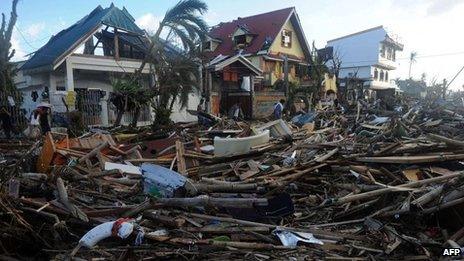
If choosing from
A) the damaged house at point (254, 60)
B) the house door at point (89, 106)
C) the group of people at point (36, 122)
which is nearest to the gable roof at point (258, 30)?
the damaged house at point (254, 60)

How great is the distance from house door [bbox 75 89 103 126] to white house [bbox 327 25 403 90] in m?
31.3

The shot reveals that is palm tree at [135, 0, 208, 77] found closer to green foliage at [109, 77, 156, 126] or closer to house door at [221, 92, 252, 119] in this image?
green foliage at [109, 77, 156, 126]

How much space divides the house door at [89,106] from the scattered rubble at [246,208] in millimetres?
9410

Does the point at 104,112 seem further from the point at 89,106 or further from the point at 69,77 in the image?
the point at 69,77

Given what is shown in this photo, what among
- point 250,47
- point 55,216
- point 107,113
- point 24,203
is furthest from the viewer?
point 250,47

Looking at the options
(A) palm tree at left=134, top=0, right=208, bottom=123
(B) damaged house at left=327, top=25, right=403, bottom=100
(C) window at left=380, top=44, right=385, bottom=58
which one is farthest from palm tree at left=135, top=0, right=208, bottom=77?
(C) window at left=380, top=44, right=385, bottom=58

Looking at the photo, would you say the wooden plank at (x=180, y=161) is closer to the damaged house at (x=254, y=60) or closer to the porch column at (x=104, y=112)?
the porch column at (x=104, y=112)

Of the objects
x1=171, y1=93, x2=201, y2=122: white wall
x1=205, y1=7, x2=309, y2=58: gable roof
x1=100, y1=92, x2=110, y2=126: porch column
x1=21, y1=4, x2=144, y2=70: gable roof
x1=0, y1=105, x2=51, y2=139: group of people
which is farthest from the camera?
x1=205, y1=7, x2=309, y2=58: gable roof

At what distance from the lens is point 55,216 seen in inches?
174

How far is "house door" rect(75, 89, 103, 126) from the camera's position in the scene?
16.4 metres

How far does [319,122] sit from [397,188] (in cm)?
960

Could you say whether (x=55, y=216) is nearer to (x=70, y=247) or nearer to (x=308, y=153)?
(x=70, y=247)

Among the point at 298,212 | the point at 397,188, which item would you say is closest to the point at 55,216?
the point at 298,212

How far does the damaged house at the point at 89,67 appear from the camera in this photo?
1670cm
